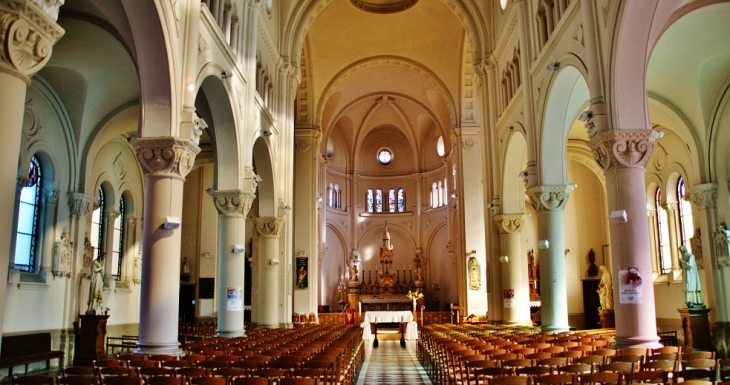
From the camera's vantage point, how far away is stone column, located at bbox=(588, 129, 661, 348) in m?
12.0

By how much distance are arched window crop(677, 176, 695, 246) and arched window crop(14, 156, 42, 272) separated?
2242 centimetres

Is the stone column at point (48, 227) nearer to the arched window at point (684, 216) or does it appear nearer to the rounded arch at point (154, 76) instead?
the rounded arch at point (154, 76)

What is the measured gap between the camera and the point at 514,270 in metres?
23.0

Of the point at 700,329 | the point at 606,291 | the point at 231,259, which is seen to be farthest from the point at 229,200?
the point at 606,291

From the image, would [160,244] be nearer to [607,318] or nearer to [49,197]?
[49,197]

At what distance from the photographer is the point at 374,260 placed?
47.5m

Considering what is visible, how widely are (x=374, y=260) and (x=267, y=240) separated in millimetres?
24585

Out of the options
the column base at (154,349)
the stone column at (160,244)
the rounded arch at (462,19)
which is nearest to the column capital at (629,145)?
the stone column at (160,244)

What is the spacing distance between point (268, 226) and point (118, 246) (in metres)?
6.37

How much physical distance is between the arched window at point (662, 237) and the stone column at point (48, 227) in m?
22.4

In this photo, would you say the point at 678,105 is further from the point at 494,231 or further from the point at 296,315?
the point at 296,315

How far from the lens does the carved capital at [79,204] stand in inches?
787

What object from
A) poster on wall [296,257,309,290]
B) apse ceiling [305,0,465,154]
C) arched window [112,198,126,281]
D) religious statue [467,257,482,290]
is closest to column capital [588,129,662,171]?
arched window [112,198,126,281]

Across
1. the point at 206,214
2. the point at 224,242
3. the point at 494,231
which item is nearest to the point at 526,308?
the point at 494,231
